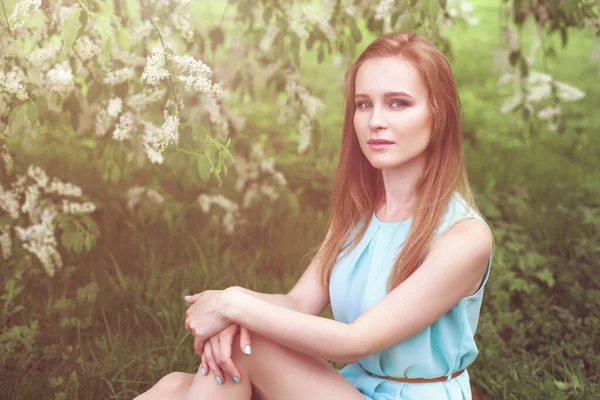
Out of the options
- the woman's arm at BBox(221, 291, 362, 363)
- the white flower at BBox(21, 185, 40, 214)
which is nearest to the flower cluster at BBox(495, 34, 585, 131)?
the white flower at BBox(21, 185, 40, 214)

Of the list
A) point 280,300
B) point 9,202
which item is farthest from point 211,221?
point 280,300

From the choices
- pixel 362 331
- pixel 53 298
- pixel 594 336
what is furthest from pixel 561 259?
pixel 53 298

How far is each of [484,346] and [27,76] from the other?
6.79ft

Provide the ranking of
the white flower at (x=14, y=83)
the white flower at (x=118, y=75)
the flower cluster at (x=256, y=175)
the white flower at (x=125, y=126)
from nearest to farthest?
the white flower at (x=14, y=83), the white flower at (x=125, y=126), the white flower at (x=118, y=75), the flower cluster at (x=256, y=175)

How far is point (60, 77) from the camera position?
2.47 m

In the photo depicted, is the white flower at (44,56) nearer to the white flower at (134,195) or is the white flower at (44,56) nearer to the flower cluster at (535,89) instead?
the white flower at (134,195)

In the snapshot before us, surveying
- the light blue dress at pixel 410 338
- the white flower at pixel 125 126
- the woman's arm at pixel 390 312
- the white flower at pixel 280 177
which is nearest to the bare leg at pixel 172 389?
the woman's arm at pixel 390 312

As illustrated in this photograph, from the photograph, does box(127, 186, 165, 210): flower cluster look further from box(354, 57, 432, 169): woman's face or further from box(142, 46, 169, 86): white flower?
box(354, 57, 432, 169): woman's face

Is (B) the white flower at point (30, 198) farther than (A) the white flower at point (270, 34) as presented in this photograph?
No

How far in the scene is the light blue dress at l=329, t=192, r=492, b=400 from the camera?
6.89 ft

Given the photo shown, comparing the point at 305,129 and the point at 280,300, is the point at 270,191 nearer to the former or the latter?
the point at 305,129

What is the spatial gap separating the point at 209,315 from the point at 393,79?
0.82 m

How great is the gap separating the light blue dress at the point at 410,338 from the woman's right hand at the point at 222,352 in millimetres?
388

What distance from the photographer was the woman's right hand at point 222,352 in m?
1.98
